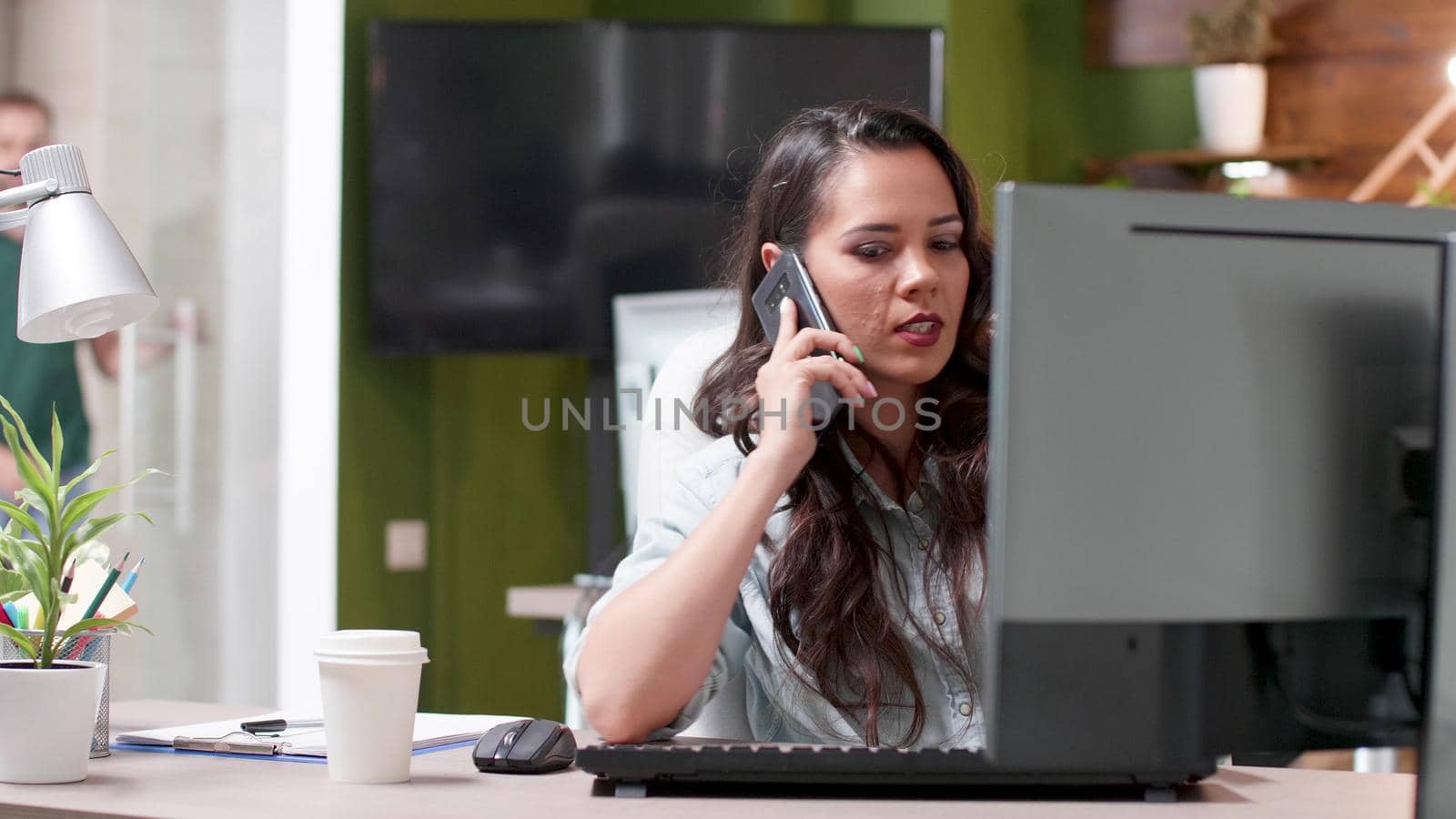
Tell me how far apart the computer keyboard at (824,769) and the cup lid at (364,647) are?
0.53 feet

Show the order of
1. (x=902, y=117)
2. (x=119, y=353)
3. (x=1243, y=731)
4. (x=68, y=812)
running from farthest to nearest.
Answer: (x=119, y=353) < (x=902, y=117) < (x=68, y=812) < (x=1243, y=731)

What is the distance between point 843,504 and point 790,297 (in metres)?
0.21

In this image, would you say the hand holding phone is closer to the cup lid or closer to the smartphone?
the smartphone

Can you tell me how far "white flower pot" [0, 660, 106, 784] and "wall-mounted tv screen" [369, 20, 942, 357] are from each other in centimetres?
210

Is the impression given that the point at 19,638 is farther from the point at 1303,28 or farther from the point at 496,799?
the point at 1303,28

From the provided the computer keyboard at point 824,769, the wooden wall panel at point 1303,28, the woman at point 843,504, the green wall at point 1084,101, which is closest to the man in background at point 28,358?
the woman at point 843,504

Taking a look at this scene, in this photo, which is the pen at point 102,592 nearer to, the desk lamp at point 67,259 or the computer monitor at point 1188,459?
the desk lamp at point 67,259

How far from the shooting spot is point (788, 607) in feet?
4.66

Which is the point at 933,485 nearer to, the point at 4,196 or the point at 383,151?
the point at 4,196

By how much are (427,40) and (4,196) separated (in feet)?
6.89

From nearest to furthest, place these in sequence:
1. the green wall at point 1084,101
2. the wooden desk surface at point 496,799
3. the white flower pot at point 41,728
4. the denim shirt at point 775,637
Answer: the wooden desk surface at point 496,799, the white flower pot at point 41,728, the denim shirt at point 775,637, the green wall at point 1084,101

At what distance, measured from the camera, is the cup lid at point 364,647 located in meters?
1.08

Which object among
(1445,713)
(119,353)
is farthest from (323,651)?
(119,353)

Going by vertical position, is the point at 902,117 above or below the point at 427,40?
below
